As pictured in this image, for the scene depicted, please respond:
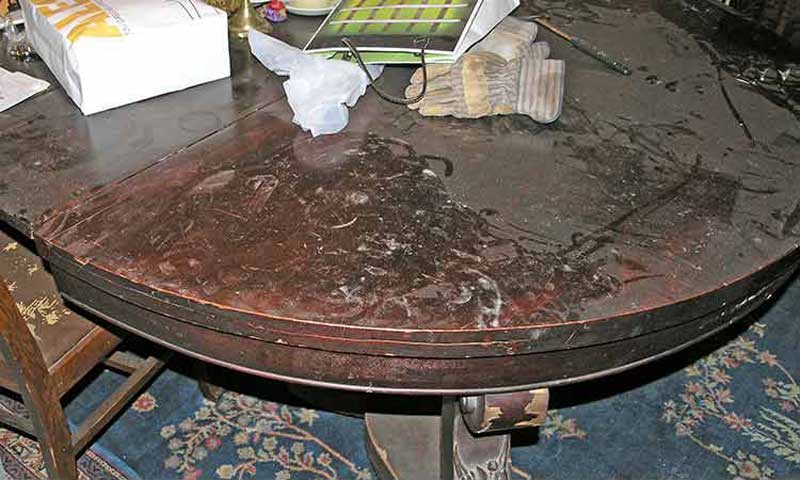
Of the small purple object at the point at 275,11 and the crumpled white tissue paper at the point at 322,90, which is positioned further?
the small purple object at the point at 275,11

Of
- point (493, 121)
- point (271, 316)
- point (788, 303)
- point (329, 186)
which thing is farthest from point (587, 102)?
point (788, 303)

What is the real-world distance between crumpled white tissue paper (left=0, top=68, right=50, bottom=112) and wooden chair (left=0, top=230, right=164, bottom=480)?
298 mm

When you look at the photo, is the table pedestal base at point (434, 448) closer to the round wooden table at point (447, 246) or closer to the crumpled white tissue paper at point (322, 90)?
the round wooden table at point (447, 246)

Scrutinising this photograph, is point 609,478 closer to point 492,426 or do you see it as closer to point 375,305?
point 492,426

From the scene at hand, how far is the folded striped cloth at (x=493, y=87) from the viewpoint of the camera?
1239 mm

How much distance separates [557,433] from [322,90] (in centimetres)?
92

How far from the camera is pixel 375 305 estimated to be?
0.91m

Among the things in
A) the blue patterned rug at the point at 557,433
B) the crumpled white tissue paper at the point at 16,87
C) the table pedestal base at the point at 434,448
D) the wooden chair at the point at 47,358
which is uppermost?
the crumpled white tissue paper at the point at 16,87

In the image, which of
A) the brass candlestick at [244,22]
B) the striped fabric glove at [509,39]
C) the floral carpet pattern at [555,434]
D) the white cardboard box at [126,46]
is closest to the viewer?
the white cardboard box at [126,46]

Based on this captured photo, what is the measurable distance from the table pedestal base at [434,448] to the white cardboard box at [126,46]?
0.64m

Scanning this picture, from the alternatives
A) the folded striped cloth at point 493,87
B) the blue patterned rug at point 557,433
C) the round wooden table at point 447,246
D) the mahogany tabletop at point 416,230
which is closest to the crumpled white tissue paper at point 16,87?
the mahogany tabletop at point 416,230

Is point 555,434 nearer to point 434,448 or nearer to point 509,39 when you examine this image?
point 434,448

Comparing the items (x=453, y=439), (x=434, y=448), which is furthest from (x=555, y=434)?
(x=453, y=439)

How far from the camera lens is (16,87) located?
1.28 m
